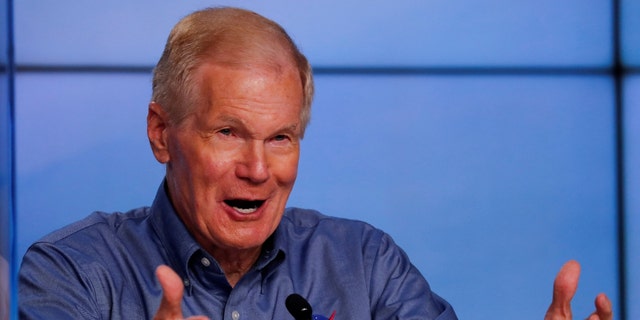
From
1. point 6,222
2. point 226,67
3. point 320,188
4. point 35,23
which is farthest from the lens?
point 320,188

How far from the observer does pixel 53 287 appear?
62.2 inches

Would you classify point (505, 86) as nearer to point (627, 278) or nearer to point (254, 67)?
point (627, 278)

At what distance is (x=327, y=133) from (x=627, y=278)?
1003 mm

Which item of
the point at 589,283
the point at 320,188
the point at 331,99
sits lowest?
the point at 589,283

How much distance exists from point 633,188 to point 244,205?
180 centimetres

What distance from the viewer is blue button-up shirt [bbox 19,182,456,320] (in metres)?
1.63

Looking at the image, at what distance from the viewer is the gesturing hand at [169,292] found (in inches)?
49.1

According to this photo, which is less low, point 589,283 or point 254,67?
point 254,67

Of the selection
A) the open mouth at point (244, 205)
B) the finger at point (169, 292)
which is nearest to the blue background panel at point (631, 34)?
the open mouth at point (244, 205)

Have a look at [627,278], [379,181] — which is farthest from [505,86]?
[627,278]

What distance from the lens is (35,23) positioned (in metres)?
2.86

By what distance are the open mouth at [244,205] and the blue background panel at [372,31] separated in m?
1.21

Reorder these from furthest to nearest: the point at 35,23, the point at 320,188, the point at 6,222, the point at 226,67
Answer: the point at 320,188 < the point at 35,23 < the point at 226,67 < the point at 6,222

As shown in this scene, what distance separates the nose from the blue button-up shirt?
0.15 m
